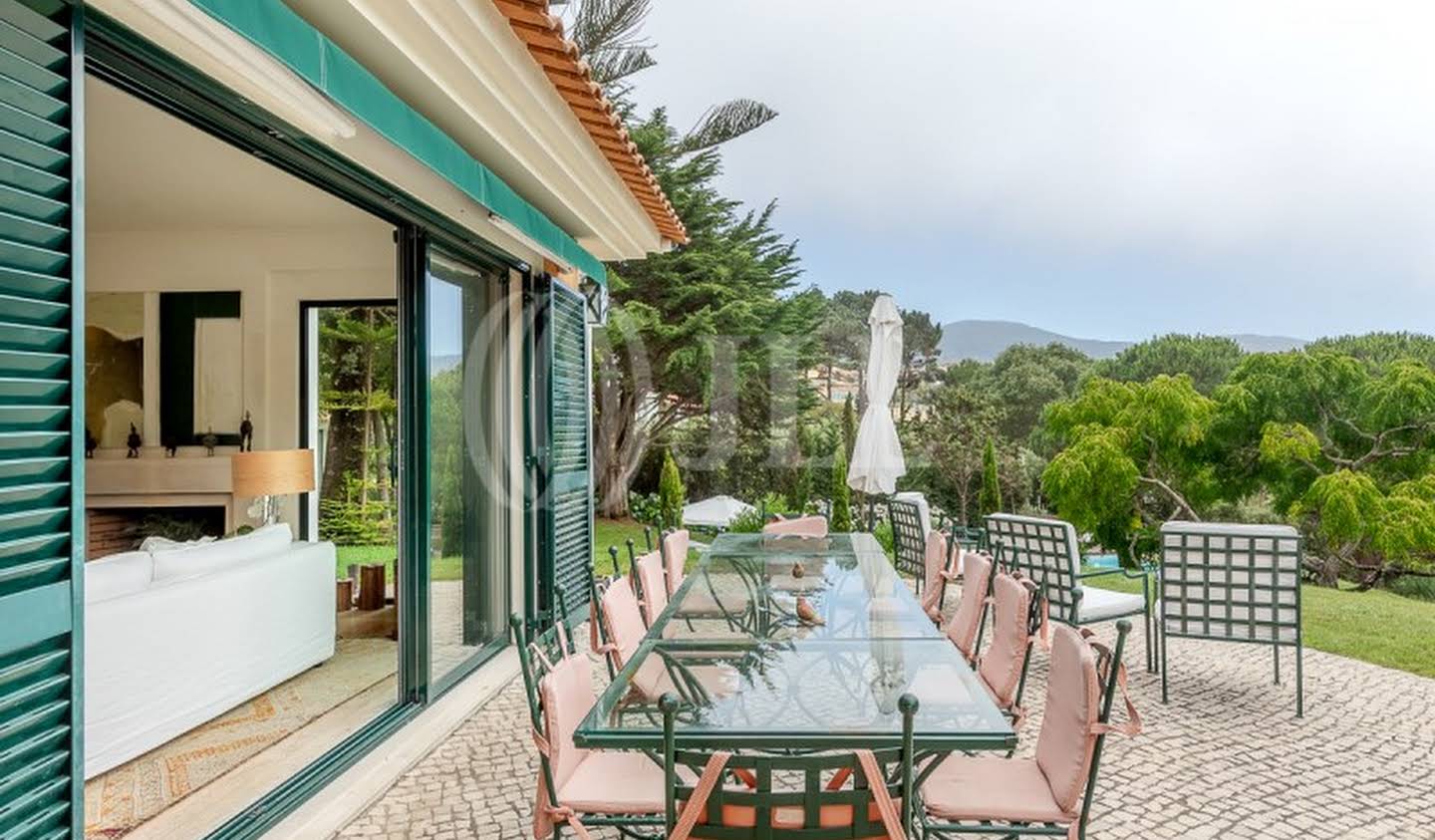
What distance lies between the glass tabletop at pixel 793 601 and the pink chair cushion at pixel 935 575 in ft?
0.83

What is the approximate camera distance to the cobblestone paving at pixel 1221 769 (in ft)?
10.4

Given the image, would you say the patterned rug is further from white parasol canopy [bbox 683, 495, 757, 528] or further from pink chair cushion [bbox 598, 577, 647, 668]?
white parasol canopy [bbox 683, 495, 757, 528]

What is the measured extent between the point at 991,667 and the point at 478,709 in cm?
281

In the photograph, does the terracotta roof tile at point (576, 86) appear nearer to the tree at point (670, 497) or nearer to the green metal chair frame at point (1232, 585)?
the green metal chair frame at point (1232, 585)

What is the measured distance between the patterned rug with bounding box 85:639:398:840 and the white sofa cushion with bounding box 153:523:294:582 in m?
0.76

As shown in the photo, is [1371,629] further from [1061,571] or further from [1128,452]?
[1128,452]

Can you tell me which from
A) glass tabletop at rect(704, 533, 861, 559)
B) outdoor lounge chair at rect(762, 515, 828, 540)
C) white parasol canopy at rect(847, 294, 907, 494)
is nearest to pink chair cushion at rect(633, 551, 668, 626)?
glass tabletop at rect(704, 533, 861, 559)

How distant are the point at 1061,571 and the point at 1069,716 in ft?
9.91

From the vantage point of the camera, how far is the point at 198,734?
4.10 meters

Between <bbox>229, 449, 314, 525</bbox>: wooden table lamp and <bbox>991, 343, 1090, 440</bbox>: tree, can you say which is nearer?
<bbox>229, 449, 314, 525</bbox>: wooden table lamp

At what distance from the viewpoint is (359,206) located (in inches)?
157

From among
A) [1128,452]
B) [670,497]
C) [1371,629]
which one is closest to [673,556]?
[1371,629]

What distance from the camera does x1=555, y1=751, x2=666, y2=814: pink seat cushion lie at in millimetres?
2336

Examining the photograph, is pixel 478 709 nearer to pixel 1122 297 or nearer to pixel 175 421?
pixel 175 421
